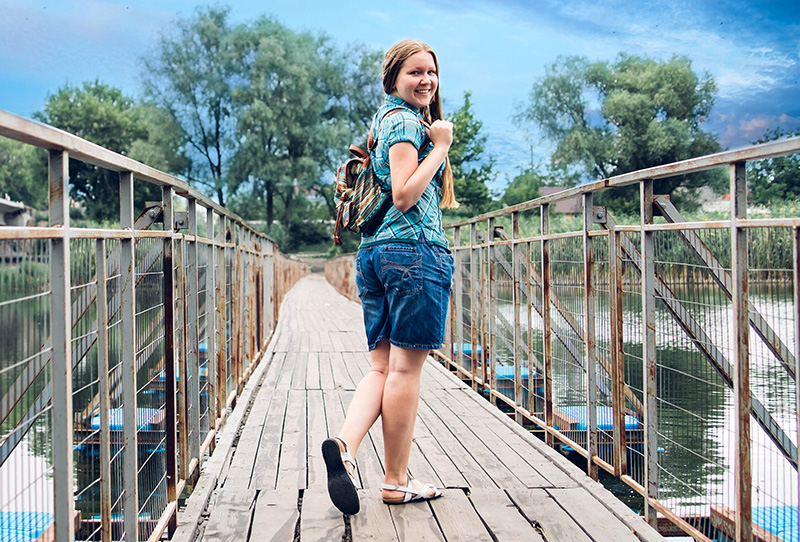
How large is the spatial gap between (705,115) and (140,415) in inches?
1402

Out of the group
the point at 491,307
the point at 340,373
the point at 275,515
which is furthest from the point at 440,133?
the point at 340,373

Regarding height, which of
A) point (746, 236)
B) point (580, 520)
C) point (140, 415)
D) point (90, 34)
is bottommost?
point (580, 520)

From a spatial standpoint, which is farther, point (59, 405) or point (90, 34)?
point (90, 34)

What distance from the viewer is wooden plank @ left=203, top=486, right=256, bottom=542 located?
2.18 metres

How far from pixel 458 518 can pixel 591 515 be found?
1.35 ft

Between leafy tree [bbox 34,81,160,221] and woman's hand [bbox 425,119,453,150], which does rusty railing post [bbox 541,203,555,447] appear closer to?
woman's hand [bbox 425,119,453,150]

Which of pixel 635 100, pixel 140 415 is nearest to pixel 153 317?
pixel 140 415

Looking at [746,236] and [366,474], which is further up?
[746,236]

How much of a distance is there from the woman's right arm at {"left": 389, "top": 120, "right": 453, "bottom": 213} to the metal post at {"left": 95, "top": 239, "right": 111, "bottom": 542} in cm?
81

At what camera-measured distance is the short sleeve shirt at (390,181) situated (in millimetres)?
2174

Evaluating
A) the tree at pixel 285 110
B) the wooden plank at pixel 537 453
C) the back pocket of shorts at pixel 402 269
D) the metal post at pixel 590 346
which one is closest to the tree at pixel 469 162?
the tree at pixel 285 110

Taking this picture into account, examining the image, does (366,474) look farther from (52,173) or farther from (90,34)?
(90,34)

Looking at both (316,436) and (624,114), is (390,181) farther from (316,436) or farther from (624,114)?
(624,114)

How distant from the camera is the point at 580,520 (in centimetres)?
228
